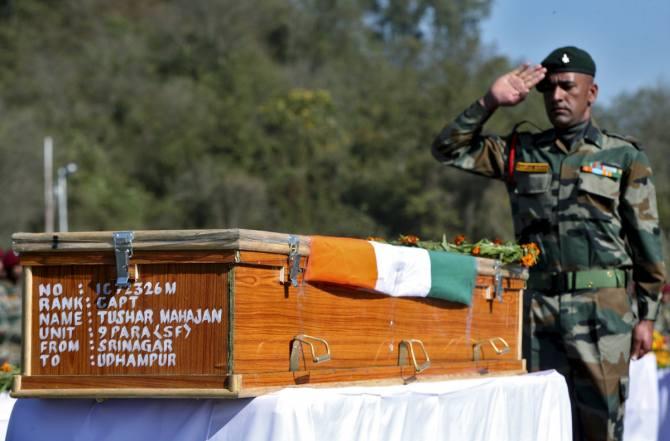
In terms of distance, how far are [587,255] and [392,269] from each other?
1582 millimetres

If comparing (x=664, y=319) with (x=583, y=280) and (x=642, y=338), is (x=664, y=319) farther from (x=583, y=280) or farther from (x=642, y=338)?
(x=583, y=280)

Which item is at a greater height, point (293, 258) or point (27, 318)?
point (293, 258)

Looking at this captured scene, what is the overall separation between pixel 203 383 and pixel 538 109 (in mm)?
43052

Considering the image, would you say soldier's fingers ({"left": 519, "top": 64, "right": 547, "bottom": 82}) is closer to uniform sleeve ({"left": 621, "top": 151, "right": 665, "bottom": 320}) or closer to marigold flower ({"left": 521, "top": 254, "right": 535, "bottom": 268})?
uniform sleeve ({"left": 621, "top": 151, "right": 665, "bottom": 320})

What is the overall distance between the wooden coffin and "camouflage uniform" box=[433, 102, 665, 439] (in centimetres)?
177

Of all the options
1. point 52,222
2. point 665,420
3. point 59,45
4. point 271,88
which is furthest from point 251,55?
point 665,420

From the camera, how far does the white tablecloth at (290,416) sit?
3.70m

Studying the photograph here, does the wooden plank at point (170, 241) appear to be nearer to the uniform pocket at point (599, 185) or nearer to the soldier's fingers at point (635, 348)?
the uniform pocket at point (599, 185)

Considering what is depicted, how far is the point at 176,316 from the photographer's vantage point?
12.4 ft

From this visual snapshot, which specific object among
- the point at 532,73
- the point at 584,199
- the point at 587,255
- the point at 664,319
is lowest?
the point at 664,319

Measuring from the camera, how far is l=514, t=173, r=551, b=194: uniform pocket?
5828mm

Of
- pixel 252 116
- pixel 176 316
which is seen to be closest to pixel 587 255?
pixel 176 316

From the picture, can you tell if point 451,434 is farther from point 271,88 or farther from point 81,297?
point 271,88

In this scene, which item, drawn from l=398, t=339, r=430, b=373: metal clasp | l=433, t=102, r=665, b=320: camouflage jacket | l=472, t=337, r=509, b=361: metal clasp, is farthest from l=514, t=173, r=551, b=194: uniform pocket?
l=398, t=339, r=430, b=373: metal clasp
